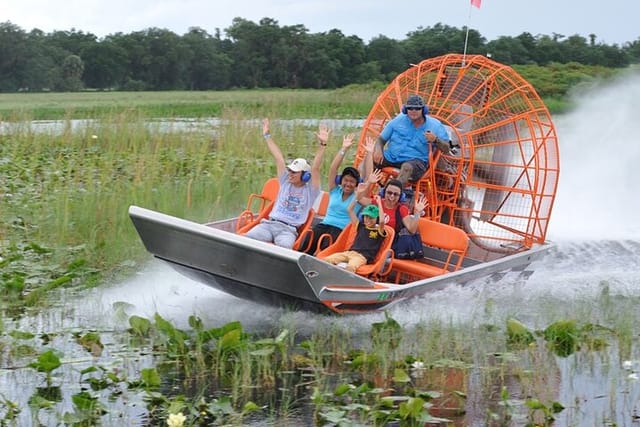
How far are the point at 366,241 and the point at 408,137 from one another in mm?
1719

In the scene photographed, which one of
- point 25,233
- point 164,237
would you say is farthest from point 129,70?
point 164,237

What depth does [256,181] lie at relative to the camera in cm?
1483

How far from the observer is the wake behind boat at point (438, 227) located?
8953 mm

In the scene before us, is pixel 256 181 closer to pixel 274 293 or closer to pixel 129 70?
pixel 274 293

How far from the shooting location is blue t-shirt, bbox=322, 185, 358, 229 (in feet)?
34.4

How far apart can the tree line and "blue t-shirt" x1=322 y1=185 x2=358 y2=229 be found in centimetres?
2487

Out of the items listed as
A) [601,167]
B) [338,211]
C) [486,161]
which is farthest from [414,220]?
[601,167]

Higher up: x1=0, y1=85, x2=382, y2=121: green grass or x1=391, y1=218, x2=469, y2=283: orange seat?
x1=0, y1=85, x2=382, y2=121: green grass

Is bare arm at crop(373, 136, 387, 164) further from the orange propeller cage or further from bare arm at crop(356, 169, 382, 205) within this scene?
bare arm at crop(356, 169, 382, 205)

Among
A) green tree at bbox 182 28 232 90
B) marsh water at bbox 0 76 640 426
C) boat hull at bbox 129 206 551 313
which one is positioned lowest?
marsh water at bbox 0 76 640 426

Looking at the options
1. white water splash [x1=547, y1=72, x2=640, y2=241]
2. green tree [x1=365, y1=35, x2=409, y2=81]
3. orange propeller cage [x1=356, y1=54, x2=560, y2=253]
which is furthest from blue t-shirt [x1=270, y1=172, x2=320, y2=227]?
green tree [x1=365, y1=35, x2=409, y2=81]

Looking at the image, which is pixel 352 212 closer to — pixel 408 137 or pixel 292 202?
pixel 292 202

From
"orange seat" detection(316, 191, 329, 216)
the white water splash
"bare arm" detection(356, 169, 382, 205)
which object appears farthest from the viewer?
the white water splash

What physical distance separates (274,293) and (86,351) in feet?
5.10
